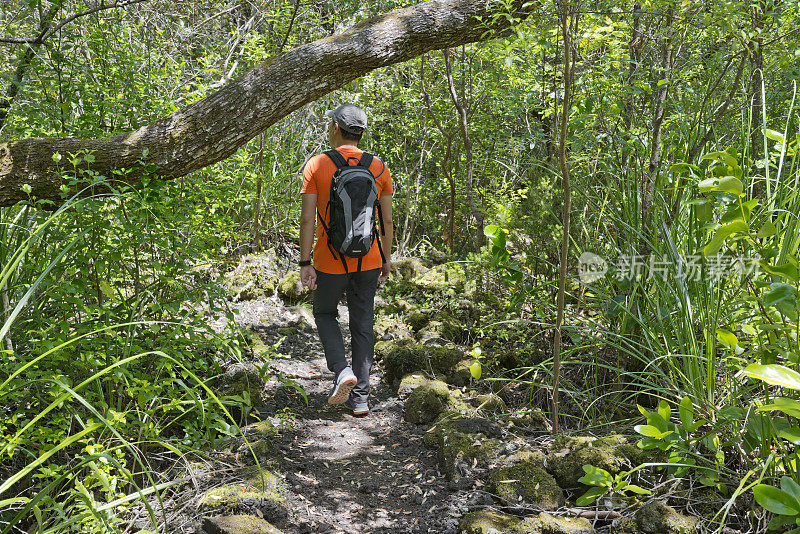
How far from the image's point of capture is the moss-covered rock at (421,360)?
4047 mm

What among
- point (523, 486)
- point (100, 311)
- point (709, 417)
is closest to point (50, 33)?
point (100, 311)

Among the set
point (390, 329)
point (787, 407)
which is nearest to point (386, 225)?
point (390, 329)

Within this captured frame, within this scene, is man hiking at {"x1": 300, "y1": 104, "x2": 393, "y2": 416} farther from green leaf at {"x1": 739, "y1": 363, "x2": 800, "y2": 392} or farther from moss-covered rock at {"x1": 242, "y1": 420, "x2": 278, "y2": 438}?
green leaf at {"x1": 739, "y1": 363, "x2": 800, "y2": 392}

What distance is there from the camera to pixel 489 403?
3.39m

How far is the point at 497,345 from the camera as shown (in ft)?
13.1

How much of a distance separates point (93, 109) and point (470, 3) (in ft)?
7.66

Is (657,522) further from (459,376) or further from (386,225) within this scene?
(386,225)

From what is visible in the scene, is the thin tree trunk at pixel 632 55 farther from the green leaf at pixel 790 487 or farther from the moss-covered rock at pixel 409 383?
the green leaf at pixel 790 487

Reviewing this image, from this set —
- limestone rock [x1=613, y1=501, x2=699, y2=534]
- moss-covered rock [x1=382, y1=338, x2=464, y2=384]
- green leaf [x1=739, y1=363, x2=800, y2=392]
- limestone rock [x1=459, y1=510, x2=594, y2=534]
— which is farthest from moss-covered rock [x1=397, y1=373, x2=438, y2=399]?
green leaf [x1=739, y1=363, x2=800, y2=392]

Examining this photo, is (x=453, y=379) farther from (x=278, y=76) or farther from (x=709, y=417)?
(x=278, y=76)

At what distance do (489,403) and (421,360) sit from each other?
2.55ft

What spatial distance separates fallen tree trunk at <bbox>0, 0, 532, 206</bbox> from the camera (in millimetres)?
2750

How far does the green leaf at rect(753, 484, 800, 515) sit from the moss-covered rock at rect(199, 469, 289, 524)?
1.67m

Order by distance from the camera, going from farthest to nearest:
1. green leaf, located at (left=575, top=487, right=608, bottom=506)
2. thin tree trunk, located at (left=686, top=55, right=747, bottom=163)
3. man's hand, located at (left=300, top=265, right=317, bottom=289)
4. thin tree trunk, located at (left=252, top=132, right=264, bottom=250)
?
thin tree trunk, located at (left=252, top=132, right=264, bottom=250) < man's hand, located at (left=300, top=265, right=317, bottom=289) < thin tree trunk, located at (left=686, top=55, right=747, bottom=163) < green leaf, located at (left=575, top=487, right=608, bottom=506)
